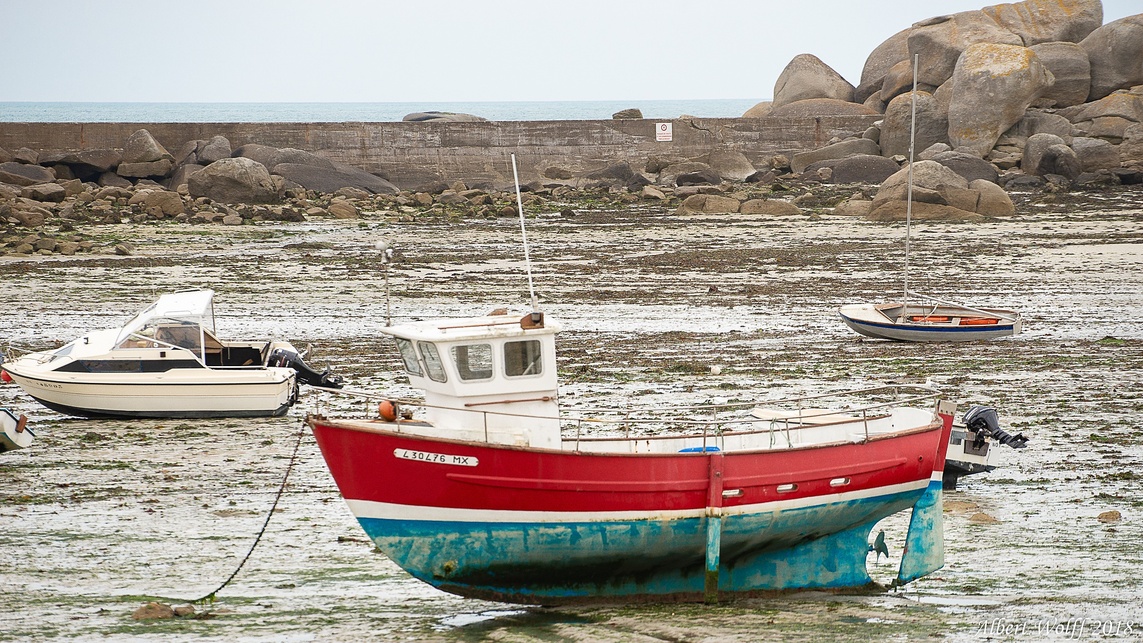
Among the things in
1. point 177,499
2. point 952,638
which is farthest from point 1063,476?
point 177,499

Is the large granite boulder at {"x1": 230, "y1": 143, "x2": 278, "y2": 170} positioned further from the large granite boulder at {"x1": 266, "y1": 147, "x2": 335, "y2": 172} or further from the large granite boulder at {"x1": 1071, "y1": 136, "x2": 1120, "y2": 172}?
the large granite boulder at {"x1": 1071, "y1": 136, "x2": 1120, "y2": 172}

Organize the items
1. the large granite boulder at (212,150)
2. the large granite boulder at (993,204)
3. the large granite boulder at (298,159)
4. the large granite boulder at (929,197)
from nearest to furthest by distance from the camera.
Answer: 1. the large granite boulder at (929,197)
2. the large granite boulder at (993,204)
3. the large granite boulder at (212,150)
4. the large granite boulder at (298,159)

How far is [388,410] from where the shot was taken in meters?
10.9

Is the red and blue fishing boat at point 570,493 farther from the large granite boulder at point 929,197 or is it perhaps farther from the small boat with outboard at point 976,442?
the large granite boulder at point 929,197

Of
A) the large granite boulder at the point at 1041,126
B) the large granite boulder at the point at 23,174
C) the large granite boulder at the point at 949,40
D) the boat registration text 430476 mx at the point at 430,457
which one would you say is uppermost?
the large granite boulder at the point at 949,40

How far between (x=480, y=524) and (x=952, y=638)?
12.4 ft

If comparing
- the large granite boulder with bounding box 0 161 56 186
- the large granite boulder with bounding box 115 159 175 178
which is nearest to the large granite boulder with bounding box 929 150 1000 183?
the large granite boulder with bounding box 115 159 175 178

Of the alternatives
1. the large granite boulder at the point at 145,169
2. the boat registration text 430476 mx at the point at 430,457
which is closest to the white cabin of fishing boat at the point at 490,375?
the boat registration text 430476 mx at the point at 430,457

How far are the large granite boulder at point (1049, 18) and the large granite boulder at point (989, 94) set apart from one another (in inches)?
304

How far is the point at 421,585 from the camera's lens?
39.3 feet

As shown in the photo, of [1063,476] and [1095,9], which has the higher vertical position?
[1095,9]

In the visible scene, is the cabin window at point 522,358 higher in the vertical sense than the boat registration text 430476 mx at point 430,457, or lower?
higher

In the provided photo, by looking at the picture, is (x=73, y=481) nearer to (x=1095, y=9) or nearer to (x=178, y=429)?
(x=178, y=429)

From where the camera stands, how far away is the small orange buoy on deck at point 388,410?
10.9 meters
